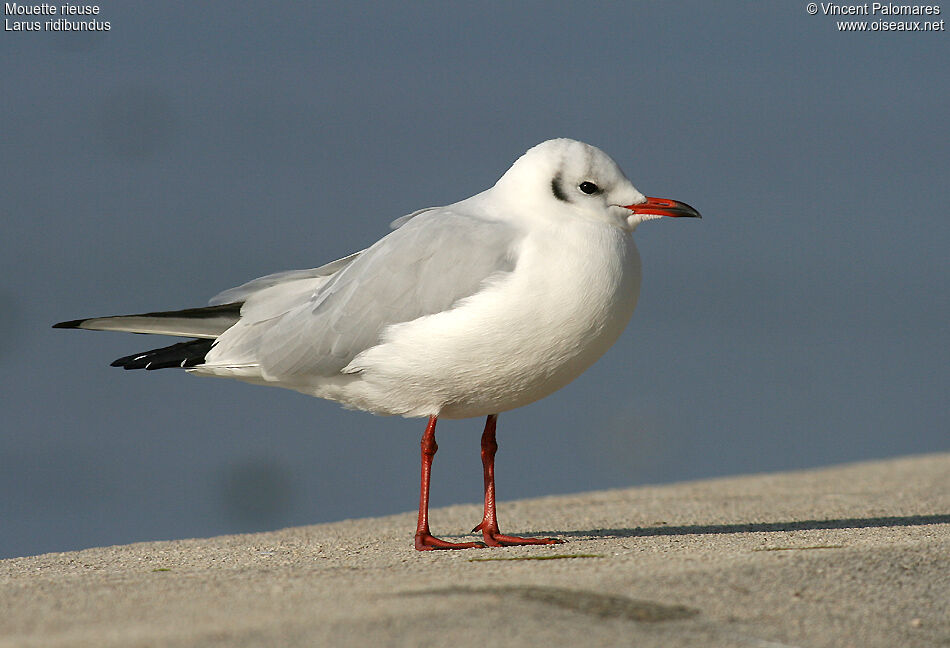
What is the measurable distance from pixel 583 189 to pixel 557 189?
138 millimetres

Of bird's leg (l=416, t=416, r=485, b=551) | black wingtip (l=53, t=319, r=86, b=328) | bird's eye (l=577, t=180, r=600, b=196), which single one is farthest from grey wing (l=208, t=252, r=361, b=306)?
bird's eye (l=577, t=180, r=600, b=196)

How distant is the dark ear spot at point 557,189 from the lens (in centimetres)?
593

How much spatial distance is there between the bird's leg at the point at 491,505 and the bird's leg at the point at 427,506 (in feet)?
0.39

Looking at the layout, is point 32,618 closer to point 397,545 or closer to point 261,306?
point 397,545

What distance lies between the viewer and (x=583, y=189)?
5.95m

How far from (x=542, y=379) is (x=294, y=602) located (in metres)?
2.16

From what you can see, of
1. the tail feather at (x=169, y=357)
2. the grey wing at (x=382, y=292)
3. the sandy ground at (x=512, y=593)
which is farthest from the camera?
the tail feather at (x=169, y=357)

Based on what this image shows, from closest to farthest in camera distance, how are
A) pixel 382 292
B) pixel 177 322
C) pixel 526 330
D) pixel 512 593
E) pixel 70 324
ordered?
pixel 512 593
pixel 526 330
pixel 382 292
pixel 70 324
pixel 177 322

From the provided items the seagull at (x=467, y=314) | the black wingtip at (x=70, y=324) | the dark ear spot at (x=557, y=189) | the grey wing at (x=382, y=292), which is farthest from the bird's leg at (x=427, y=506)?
the black wingtip at (x=70, y=324)

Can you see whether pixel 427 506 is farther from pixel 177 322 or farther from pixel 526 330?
pixel 177 322

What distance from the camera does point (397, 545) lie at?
6.23 m

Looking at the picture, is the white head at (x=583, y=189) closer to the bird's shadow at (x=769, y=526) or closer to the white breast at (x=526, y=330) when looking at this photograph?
the white breast at (x=526, y=330)

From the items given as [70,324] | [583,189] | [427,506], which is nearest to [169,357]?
[70,324]

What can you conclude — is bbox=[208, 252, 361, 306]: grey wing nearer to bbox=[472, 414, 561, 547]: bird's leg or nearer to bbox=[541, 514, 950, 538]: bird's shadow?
bbox=[472, 414, 561, 547]: bird's leg
